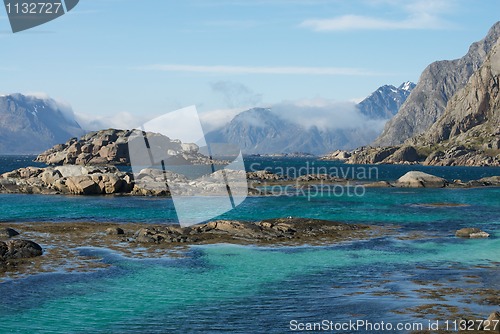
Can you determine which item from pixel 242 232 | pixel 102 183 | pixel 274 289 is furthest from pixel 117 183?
pixel 274 289

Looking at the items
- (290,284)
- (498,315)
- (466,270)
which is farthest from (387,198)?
(498,315)

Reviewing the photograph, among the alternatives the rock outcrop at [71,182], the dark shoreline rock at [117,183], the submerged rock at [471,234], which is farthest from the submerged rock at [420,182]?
the submerged rock at [471,234]

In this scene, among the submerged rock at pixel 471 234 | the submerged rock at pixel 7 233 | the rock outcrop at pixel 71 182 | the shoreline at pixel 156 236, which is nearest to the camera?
the shoreline at pixel 156 236

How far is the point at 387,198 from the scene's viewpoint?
9212 cm

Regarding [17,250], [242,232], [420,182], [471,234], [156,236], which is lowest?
[420,182]

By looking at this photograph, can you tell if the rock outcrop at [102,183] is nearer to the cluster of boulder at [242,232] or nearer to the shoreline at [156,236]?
the shoreline at [156,236]

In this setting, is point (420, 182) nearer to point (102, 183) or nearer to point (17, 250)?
point (102, 183)

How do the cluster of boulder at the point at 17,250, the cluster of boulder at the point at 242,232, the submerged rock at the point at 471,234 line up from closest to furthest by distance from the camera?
the cluster of boulder at the point at 17,250 < the cluster of boulder at the point at 242,232 < the submerged rock at the point at 471,234

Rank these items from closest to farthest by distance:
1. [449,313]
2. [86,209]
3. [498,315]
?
[498,315], [449,313], [86,209]

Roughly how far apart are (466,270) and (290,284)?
11560 millimetres

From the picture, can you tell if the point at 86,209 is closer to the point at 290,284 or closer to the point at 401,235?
the point at 401,235

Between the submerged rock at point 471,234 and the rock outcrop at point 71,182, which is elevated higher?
the rock outcrop at point 71,182

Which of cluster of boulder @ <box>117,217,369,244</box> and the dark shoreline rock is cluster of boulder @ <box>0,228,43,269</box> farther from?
the dark shoreline rock

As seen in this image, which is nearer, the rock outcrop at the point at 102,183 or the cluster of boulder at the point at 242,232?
the cluster of boulder at the point at 242,232
